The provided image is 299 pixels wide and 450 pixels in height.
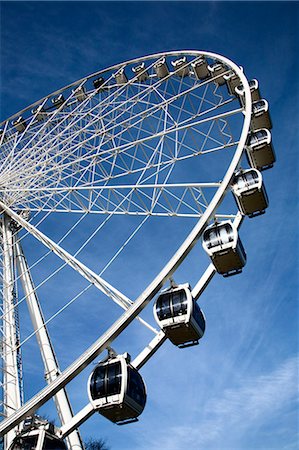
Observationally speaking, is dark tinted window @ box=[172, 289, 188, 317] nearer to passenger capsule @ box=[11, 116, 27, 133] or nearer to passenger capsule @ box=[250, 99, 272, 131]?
passenger capsule @ box=[250, 99, 272, 131]

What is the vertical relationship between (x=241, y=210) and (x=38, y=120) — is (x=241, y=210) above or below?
below

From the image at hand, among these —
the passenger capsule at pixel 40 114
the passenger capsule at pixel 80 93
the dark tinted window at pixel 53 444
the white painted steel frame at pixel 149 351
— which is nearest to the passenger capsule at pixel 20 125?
the passenger capsule at pixel 40 114

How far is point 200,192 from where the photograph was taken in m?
12.9

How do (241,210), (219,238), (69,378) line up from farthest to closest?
(241,210)
(219,238)
(69,378)

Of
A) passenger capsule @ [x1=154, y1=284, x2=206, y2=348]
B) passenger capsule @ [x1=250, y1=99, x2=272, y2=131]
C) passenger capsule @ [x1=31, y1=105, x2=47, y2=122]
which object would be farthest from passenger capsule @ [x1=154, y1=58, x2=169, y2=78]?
passenger capsule @ [x1=154, y1=284, x2=206, y2=348]

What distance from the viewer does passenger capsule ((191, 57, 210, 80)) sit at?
1845 cm

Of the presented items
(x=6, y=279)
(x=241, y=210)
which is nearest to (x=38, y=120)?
(x=6, y=279)

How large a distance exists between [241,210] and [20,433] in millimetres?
7109

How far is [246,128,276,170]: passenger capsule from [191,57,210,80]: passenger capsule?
13.1 feet

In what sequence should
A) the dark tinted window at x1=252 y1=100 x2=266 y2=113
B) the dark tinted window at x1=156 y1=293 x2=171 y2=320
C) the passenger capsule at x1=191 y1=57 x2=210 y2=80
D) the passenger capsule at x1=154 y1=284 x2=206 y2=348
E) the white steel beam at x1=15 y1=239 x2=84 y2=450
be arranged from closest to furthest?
the passenger capsule at x1=154 y1=284 x2=206 y2=348
the dark tinted window at x1=156 y1=293 x2=171 y2=320
the white steel beam at x1=15 y1=239 x2=84 y2=450
the dark tinted window at x1=252 y1=100 x2=266 y2=113
the passenger capsule at x1=191 y1=57 x2=210 y2=80

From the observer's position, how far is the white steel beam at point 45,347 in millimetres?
12570

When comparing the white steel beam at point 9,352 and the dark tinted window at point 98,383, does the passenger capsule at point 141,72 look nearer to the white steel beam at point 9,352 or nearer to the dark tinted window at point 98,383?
the white steel beam at point 9,352

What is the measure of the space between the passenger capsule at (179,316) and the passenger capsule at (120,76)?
10750 millimetres

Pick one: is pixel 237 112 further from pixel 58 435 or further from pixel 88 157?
pixel 58 435
